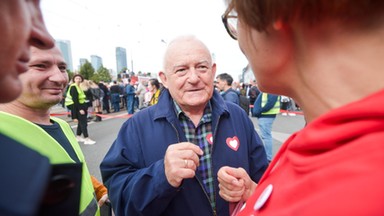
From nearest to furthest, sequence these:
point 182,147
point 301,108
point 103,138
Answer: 1. point 301,108
2. point 182,147
3. point 103,138

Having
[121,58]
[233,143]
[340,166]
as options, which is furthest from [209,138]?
[121,58]

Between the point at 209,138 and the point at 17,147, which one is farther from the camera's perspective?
the point at 209,138

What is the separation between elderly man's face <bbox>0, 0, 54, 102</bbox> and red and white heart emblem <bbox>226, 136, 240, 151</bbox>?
1157mm

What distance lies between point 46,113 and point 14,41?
4.26ft

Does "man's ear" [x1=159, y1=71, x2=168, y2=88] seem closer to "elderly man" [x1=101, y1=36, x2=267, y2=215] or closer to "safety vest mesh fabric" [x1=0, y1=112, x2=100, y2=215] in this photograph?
"elderly man" [x1=101, y1=36, x2=267, y2=215]

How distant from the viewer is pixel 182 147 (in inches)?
49.6

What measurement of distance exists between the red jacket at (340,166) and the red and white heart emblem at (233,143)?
3.13 ft

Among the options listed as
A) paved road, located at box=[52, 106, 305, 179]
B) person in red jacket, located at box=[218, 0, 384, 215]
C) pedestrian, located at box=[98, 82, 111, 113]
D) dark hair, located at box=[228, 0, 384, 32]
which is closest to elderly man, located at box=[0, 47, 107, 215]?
person in red jacket, located at box=[218, 0, 384, 215]

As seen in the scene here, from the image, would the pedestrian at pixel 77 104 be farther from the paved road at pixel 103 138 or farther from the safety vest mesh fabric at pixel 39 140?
the safety vest mesh fabric at pixel 39 140

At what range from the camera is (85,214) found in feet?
4.34

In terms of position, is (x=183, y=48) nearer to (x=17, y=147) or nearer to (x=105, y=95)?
(x=17, y=147)

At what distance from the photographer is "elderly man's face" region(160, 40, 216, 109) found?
172 centimetres

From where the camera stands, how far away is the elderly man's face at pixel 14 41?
60cm

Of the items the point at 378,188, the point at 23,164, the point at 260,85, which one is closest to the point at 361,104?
the point at 378,188
